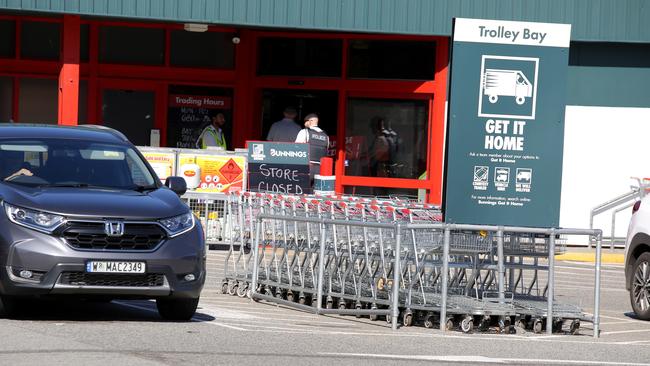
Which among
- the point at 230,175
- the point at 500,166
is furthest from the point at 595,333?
the point at 230,175

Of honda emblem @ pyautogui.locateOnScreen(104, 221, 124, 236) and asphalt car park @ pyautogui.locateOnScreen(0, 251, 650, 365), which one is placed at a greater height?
honda emblem @ pyautogui.locateOnScreen(104, 221, 124, 236)

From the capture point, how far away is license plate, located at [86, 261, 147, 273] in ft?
37.3

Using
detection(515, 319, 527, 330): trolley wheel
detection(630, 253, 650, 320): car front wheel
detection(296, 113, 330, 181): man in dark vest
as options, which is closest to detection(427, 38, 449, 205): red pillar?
detection(296, 113, 330, 181): man in dark vest

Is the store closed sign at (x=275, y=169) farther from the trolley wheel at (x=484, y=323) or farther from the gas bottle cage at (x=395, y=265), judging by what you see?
the trolley wheel at (x=484, y=323)

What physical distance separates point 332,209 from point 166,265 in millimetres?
4337

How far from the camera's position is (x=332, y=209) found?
51.6ft

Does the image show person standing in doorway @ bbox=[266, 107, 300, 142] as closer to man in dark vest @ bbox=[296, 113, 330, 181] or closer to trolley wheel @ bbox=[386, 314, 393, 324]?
man in dark vest @ bbox=[296, 113, 330, 181]

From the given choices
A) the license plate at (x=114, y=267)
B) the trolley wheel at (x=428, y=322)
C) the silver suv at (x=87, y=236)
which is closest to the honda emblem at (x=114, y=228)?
the silver suv at (x=87, y=236)

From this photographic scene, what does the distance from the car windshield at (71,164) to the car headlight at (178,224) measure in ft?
2.61

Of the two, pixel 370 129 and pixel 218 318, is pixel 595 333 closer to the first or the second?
pixel 218 318

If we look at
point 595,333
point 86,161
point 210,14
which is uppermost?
point 210,14

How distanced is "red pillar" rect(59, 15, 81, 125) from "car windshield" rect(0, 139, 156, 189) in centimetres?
1077

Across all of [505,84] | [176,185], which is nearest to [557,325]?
[505,84]

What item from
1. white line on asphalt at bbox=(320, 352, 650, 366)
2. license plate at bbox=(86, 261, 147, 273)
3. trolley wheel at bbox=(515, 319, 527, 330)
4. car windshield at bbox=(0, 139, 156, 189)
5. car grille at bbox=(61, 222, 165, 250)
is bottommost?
trolley wheel at bbox=(515, 319, 527, 330)
